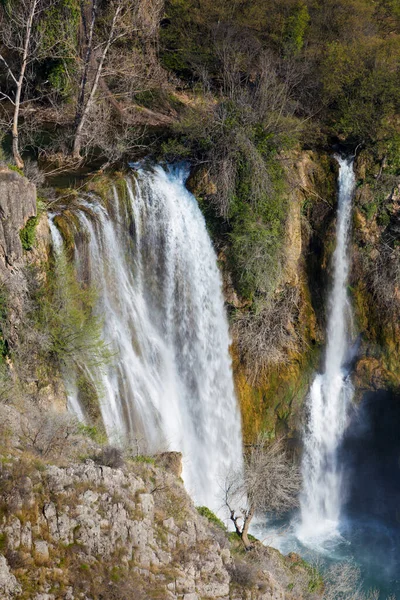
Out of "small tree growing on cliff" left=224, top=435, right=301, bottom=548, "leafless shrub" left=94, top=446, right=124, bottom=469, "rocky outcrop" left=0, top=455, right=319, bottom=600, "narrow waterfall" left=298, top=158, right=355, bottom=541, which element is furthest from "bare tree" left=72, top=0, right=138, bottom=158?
"rocky outcrop" left=0, top=455, right=319, bottom=600

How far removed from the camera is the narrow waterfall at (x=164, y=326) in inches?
597

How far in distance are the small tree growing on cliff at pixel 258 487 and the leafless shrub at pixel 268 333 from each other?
2.49 meters

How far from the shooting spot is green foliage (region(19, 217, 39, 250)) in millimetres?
13477

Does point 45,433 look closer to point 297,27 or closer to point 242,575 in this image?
point 242,575

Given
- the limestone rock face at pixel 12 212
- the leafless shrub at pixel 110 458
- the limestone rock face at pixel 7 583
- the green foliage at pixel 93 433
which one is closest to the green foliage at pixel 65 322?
the limestone rock face at pixel 12 212

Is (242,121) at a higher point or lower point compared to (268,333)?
higher

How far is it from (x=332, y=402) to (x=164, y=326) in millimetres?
7154

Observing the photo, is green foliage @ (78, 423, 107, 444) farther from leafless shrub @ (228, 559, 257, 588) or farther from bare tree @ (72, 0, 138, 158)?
bare tree @ (72, 0, 138, 158)

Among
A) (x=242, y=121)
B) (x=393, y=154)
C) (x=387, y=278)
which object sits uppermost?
(x=242, y=121)

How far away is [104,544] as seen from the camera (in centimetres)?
842

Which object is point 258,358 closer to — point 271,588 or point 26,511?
point 271,588

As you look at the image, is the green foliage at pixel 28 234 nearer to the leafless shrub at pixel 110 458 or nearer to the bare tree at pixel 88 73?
the leafless shrub at pixel 110 458

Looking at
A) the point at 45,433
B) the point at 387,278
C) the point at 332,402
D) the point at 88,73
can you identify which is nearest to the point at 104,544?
the point at 45,433

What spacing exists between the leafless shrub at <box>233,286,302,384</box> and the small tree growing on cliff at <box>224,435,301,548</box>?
8.16ft
